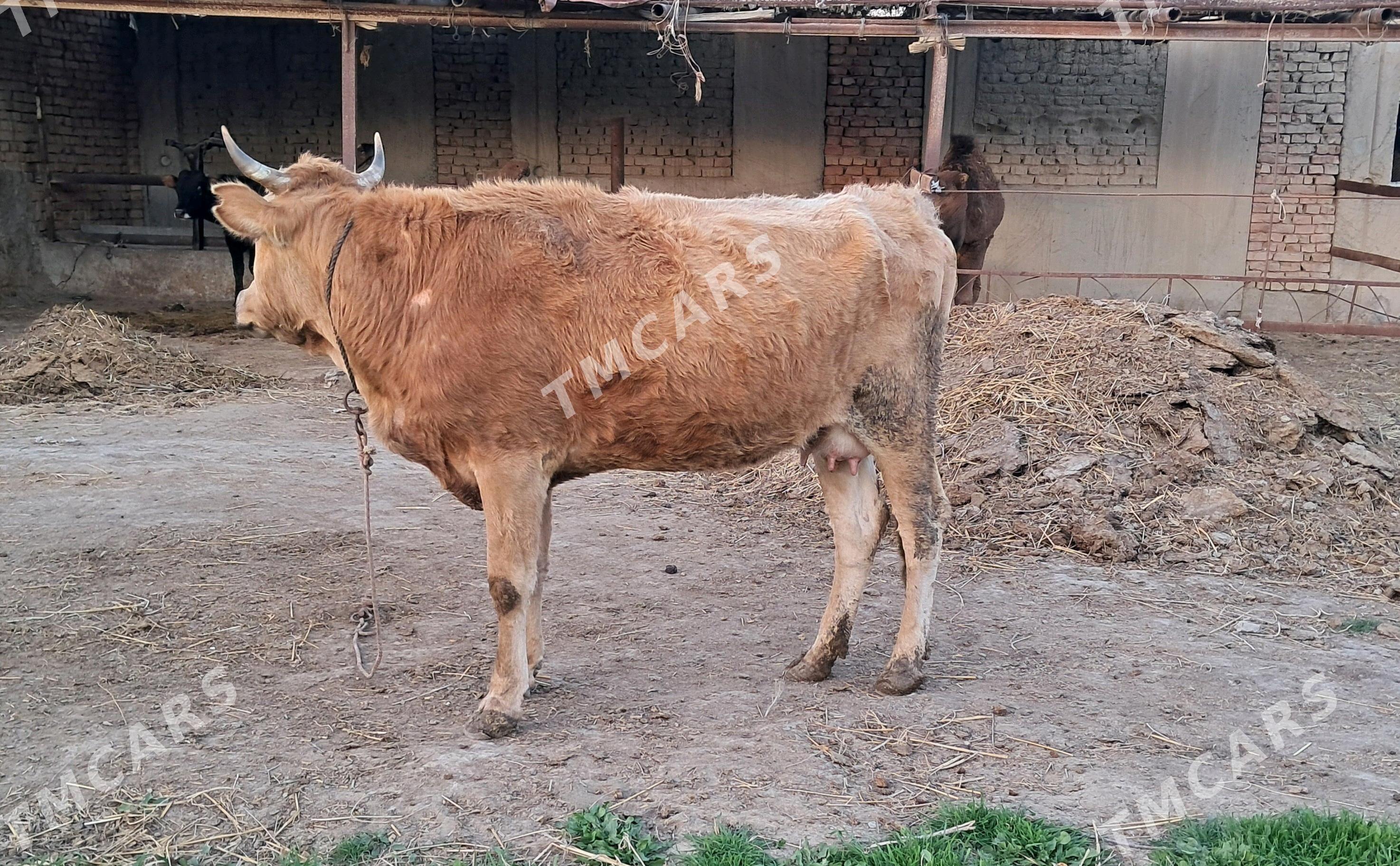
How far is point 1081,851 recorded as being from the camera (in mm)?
3033

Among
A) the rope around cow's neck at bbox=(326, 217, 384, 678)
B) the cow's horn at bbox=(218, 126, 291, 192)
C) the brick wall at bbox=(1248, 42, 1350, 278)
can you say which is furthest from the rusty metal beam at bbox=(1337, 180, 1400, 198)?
the cow's horn at bbox=(218, 126, 291, 192)

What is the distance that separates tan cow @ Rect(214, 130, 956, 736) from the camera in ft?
12.4

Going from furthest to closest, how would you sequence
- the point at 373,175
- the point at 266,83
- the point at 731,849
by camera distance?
1. the point at 266,83
2. the point at 373,175
3. the point at 731,849

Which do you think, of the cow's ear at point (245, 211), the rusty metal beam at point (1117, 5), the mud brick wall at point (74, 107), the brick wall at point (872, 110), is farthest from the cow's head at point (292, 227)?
the mud brick wall at point (74, 107)

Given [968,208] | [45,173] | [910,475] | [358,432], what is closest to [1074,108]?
[968,208]

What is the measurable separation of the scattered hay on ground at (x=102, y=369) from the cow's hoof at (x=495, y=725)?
20.9 feet

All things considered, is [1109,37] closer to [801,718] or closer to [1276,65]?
[1276,65]

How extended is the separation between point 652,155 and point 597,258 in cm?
1118

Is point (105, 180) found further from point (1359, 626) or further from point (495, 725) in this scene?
point (1359, 626)

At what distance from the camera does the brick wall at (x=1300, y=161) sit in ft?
43.2

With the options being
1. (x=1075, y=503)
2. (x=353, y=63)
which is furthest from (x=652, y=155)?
(x=1075, y=503)

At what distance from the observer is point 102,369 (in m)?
9.46

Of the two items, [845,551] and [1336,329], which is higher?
[1336,329]

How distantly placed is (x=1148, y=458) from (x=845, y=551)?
9.74 feet
